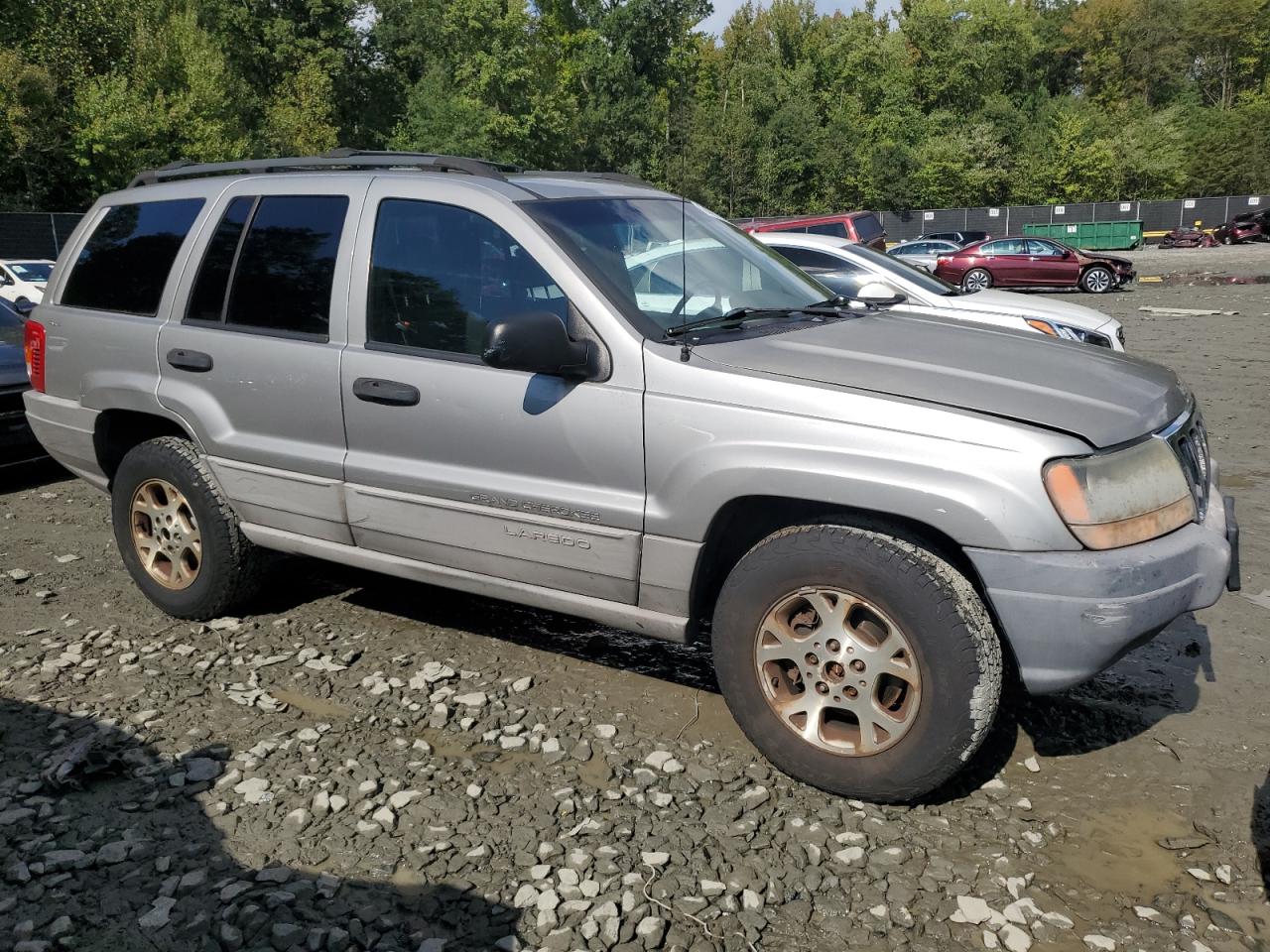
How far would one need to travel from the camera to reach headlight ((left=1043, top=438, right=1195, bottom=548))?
2.90 m

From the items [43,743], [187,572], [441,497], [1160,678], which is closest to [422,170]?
[441,497]

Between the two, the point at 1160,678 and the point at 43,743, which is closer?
the point at 43,743

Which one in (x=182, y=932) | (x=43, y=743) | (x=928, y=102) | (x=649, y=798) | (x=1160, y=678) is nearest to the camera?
(x=182, y=932)

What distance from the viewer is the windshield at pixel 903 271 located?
9539 mm

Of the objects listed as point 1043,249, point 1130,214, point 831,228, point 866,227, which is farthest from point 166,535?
point 1130,214

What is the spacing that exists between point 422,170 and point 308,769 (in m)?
2.30

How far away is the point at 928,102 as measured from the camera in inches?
3073

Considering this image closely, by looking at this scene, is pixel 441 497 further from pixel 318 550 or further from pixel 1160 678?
pixel 1160 678

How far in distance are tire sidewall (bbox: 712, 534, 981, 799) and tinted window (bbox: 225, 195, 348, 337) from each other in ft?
6.65

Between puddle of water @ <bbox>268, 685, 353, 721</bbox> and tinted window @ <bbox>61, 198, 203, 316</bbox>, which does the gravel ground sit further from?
tinted window @ <bbox>61, 198, 203, 316</bbox>

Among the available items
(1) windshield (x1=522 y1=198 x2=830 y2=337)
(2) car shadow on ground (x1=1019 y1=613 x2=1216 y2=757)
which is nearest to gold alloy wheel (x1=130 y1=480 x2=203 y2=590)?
(1) windshield (x1=522 y1=198 x2=830 y2=337)

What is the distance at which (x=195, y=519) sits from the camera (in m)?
4.62

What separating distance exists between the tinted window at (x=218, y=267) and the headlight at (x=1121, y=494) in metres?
3.35

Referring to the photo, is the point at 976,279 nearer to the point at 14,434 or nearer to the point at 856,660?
the point at 14,434
